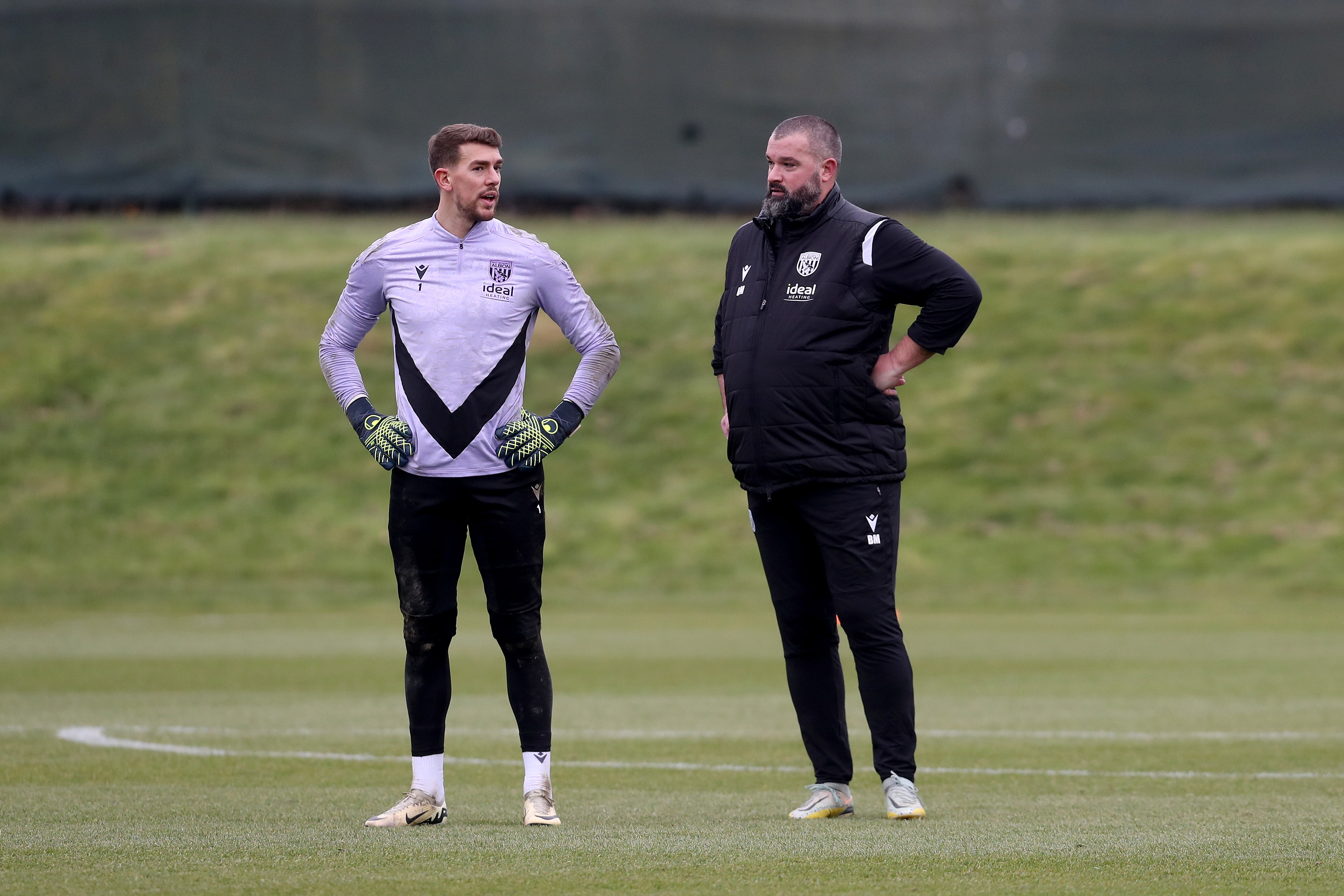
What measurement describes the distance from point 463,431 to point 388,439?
234mm

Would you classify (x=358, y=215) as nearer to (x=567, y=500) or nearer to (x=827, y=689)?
(x=567, y=500)

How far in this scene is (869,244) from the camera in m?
6.01

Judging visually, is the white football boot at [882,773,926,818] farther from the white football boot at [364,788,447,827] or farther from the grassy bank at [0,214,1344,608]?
the grassy bank at [0,214,1344,608]

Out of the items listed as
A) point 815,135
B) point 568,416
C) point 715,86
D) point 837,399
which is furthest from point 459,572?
point 715,86

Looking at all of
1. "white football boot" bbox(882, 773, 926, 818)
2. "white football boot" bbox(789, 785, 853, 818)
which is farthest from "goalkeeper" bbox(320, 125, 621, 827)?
"white football boot" bbox(882, 773, 926, 818)

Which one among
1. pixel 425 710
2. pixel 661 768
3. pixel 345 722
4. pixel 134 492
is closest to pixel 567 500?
pixel 134 492

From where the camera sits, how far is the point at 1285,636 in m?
14.0

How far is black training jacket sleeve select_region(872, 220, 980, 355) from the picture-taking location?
596 centimetres

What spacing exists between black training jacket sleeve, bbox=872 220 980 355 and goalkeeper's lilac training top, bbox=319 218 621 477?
949 millimetres

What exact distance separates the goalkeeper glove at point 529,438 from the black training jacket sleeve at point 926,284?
3.63ft

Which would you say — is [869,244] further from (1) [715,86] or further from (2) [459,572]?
(1) [715,86]

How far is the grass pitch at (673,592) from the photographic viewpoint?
5281 mm

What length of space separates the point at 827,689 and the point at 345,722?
361 centimetres

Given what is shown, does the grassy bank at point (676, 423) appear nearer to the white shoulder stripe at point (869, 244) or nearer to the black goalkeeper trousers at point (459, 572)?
the white shoulder stripe at point (869, 244)
